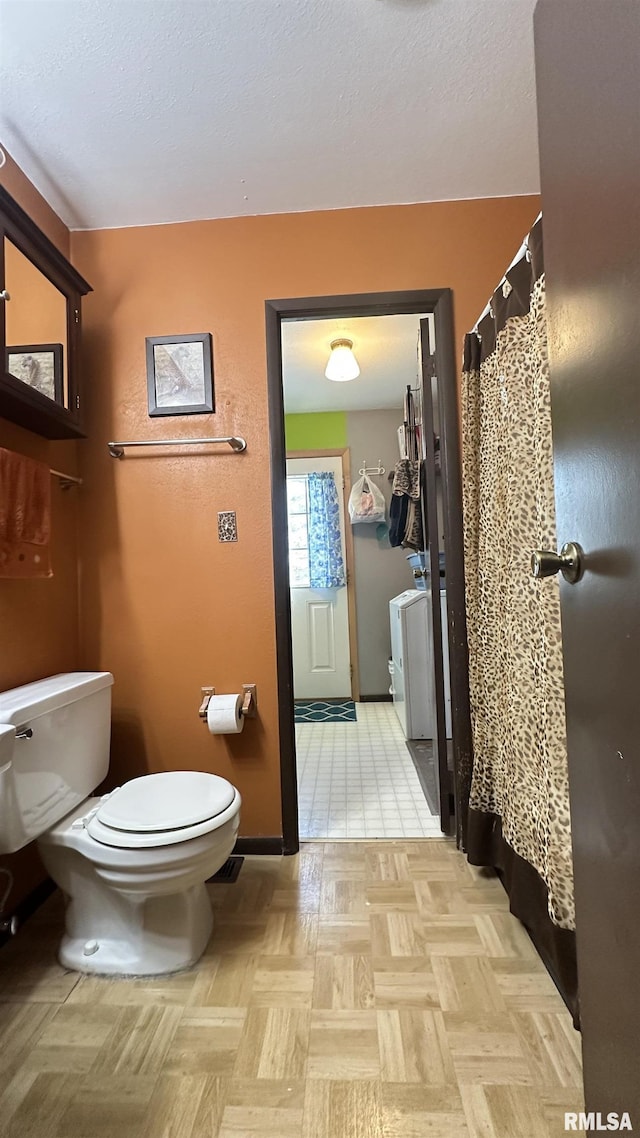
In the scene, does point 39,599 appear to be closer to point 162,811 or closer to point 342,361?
point 162,811

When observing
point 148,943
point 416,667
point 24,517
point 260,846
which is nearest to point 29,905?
point 148,943

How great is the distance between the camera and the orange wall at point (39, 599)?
61.5 inches

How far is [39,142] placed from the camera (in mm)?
1592

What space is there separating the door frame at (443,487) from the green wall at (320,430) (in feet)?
7.35

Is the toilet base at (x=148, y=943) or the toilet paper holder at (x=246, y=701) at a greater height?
the toilet paper holder at (x=246, y=701)

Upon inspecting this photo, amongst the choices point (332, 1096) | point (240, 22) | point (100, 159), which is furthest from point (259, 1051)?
point (100, 159)

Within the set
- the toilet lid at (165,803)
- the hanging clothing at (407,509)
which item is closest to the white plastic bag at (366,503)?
the hanging clothing at (407,509)

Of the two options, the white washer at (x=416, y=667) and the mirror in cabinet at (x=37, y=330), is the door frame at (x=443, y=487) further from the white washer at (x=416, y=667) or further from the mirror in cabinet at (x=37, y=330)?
the white washer at (x=416, y=667)

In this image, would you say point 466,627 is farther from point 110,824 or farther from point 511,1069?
point 110,824

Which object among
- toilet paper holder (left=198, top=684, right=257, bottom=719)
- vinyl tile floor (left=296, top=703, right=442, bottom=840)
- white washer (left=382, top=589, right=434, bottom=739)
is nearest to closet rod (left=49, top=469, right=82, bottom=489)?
toilet paper holder (left=198, top=684, right=257, bottom=719)

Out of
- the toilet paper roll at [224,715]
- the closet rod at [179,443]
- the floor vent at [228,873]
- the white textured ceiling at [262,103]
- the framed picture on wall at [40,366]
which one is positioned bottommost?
the floor vent at [228,873]

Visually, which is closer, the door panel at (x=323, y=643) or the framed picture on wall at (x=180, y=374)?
the framed picture on wall at (x=180, y=374)

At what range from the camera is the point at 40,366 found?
62.9 inches

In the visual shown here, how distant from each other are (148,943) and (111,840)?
0.33 m
